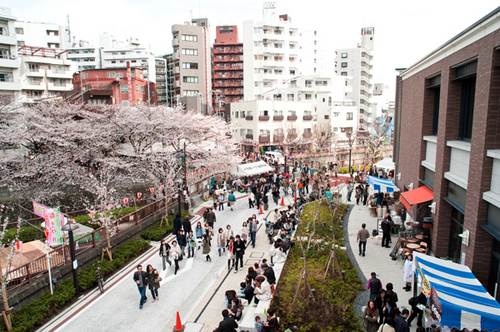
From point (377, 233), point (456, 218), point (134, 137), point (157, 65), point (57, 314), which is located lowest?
point (57, 314)

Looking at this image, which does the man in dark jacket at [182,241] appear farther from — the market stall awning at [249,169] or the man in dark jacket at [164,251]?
the market stall awning at [249,169]

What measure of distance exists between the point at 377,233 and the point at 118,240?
12.4m

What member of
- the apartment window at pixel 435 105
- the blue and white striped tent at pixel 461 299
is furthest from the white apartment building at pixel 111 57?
the blue and white striped tent at pixel 461 299

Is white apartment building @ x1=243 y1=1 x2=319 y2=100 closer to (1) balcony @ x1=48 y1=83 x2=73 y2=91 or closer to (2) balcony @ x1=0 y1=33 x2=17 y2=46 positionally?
(1) balcony @ x1=48 y1=83 x2=73 y2=91

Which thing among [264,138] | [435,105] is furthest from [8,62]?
[435,105]

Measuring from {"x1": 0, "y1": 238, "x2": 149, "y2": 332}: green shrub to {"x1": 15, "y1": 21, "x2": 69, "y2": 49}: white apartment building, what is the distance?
62.3 m

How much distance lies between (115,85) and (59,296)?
40.3 meters

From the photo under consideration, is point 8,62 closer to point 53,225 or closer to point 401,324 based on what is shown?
point 53,225

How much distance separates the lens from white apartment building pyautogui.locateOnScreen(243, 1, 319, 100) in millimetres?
61156

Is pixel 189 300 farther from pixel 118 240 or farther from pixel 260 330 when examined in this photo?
pixel 118 240

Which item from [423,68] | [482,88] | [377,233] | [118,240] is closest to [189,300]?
[118,240]

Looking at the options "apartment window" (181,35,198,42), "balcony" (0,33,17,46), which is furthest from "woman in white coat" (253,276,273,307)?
"apartment window" (181,35,198,42)

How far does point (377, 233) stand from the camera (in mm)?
14930

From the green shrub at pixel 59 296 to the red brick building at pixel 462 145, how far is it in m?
12.6
